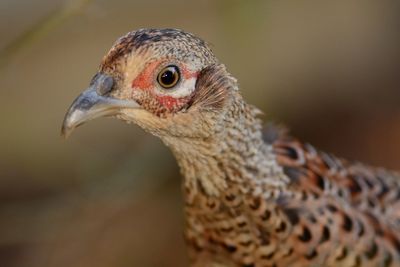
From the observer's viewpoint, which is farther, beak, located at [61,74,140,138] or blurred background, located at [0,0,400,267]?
blurred background, located at [0,0,400,267]

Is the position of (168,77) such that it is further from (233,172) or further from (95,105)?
(233,172)

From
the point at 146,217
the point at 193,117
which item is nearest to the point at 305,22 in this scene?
the point at 146,217

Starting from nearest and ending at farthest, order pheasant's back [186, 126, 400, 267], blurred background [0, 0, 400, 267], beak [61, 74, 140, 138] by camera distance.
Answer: beak [61, 74, 140, 138] → pheasant's back [186, 126, 400, 267] → blurred background [0, 0, 400, 267]

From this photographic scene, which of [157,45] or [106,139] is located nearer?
[157,45]

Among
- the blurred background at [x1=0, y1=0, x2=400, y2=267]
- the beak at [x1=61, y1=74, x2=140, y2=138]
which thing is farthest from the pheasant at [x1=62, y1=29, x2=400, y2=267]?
the blurred background at [x1=0, y1=0, x2=400, y2=267]

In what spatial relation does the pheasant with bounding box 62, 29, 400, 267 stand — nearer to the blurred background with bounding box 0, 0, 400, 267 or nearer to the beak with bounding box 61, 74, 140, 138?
the beak with bounding box 61, 74, 140, 138

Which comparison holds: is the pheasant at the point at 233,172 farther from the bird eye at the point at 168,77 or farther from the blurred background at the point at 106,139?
the blurred background at the point at 106,139

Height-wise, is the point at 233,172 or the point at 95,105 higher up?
the point at 95,105

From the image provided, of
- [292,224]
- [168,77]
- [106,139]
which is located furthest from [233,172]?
[106,139]
